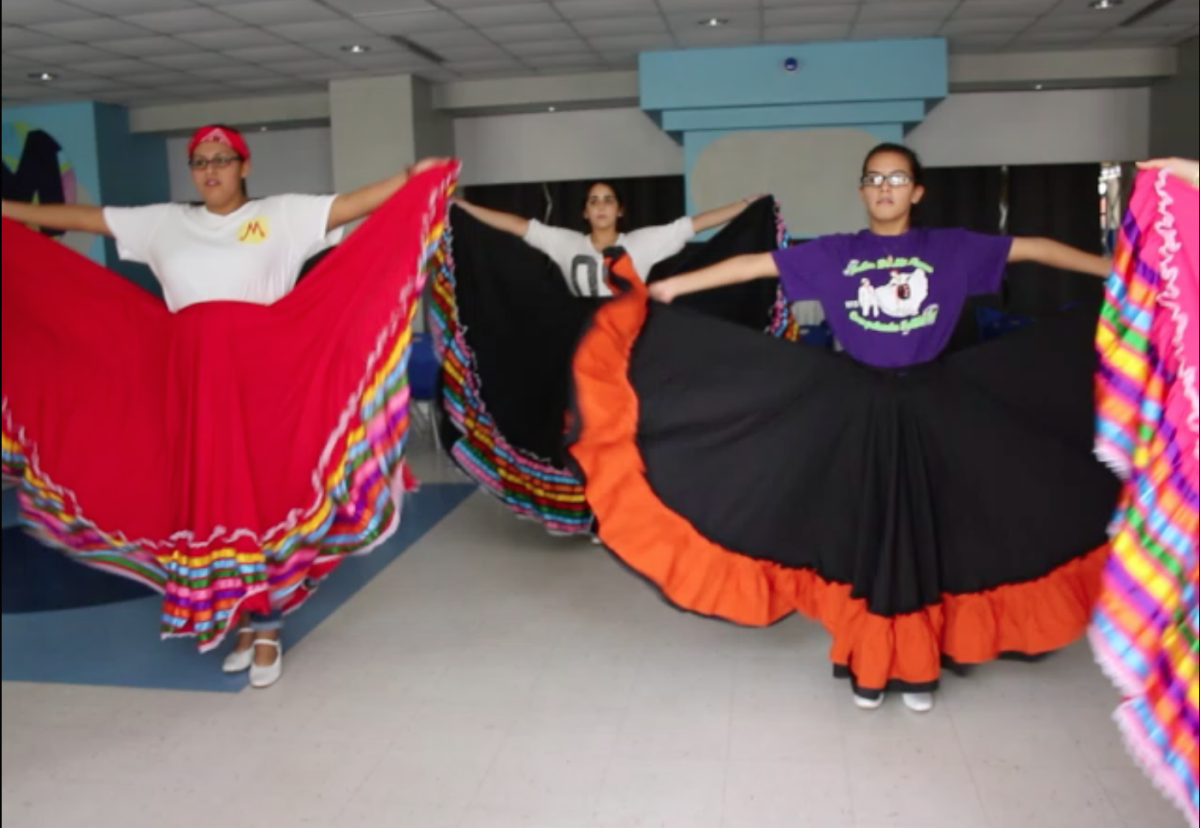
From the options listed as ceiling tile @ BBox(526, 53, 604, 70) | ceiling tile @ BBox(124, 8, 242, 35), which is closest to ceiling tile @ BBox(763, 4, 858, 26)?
ceiling tile @ BBox(526, 53, 604, 70)

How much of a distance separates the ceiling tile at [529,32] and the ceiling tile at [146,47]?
1.72 meters

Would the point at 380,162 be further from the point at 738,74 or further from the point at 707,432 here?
the point at 707,432

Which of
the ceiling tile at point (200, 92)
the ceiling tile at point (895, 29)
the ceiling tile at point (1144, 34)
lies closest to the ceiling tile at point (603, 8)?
the ceiling tile at point (895, 29)

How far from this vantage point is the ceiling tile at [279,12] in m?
5.10

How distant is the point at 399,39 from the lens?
5938mm

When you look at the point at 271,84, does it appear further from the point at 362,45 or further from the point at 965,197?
the point at 965,197

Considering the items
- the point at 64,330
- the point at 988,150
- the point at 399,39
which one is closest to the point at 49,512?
the point at 64,330

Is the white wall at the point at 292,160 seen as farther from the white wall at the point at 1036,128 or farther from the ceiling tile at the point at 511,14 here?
the white wall at the point at 1036,128

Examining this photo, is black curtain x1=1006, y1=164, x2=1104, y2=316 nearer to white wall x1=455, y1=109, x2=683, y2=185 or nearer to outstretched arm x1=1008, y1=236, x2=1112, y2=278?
white wall x1=455, y1=109, x2=683, y2=185

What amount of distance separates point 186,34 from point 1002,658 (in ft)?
16.8

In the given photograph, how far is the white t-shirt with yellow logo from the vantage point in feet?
8.07

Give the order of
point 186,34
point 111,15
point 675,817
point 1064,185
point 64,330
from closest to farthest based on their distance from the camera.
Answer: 1. point 675,817
2. point 64,330
3. point 111,15
4. point 186,34
5. point 1064,185

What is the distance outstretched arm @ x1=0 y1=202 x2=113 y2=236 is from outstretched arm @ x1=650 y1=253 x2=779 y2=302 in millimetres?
1248

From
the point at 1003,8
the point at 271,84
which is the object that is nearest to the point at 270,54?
A: the point at 271,84
